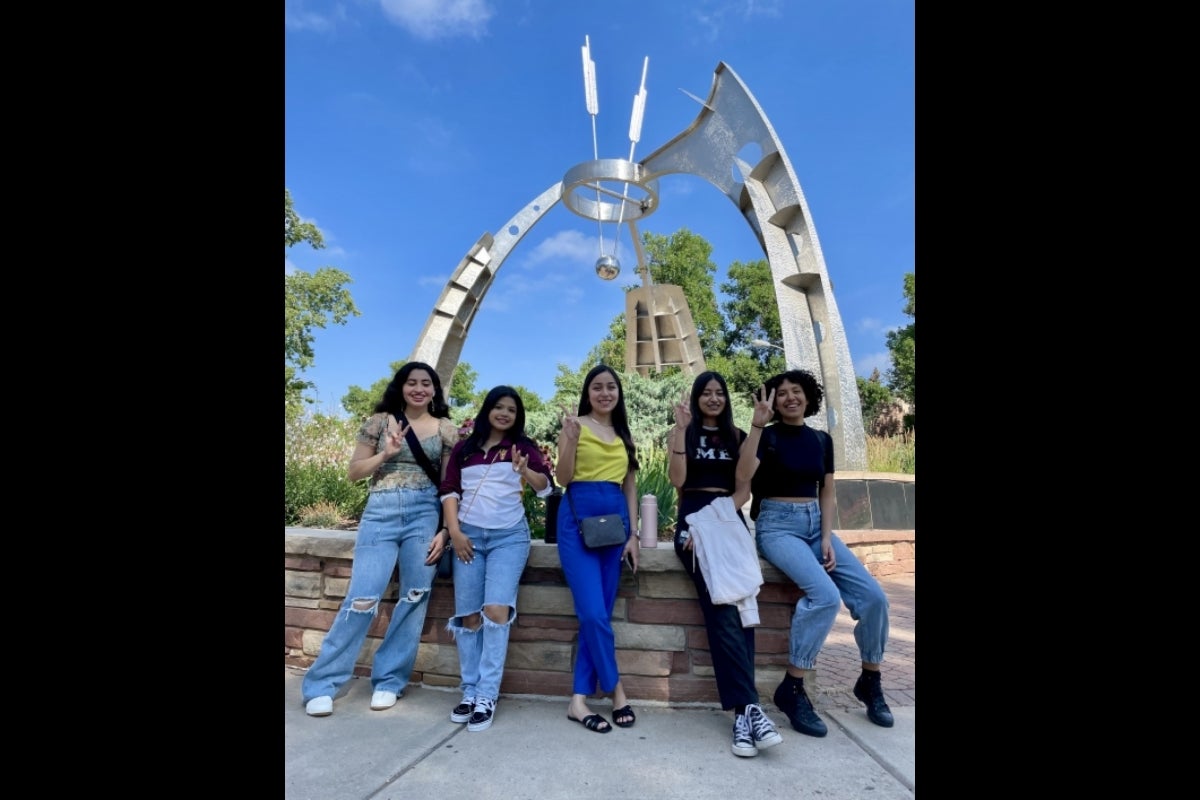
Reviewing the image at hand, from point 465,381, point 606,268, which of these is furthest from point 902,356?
point 465,381

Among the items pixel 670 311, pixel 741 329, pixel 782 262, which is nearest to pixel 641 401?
pixel 782 262

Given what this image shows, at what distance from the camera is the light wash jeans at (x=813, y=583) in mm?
2816

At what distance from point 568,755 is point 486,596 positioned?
767 millimetres

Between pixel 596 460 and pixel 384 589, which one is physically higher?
pixel 596 460

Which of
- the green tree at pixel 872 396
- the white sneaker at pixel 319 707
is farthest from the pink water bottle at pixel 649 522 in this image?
the green tree at pixel 872 396

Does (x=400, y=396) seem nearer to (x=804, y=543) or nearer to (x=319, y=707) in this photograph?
(x=319, y=707)

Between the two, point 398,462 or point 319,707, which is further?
point 398,462

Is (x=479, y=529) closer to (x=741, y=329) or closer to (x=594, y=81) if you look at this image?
(x=594, y=81)

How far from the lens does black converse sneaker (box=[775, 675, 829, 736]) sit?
8.99 feet

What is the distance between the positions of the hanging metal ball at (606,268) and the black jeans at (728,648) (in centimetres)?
1218

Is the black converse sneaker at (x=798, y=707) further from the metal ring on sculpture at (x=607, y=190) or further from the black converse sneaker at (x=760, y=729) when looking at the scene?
the metal ring on sculpture at (x=607, y=190)

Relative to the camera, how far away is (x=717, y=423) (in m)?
3.15

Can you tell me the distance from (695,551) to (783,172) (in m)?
9.64

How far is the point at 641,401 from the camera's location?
11055 mm
